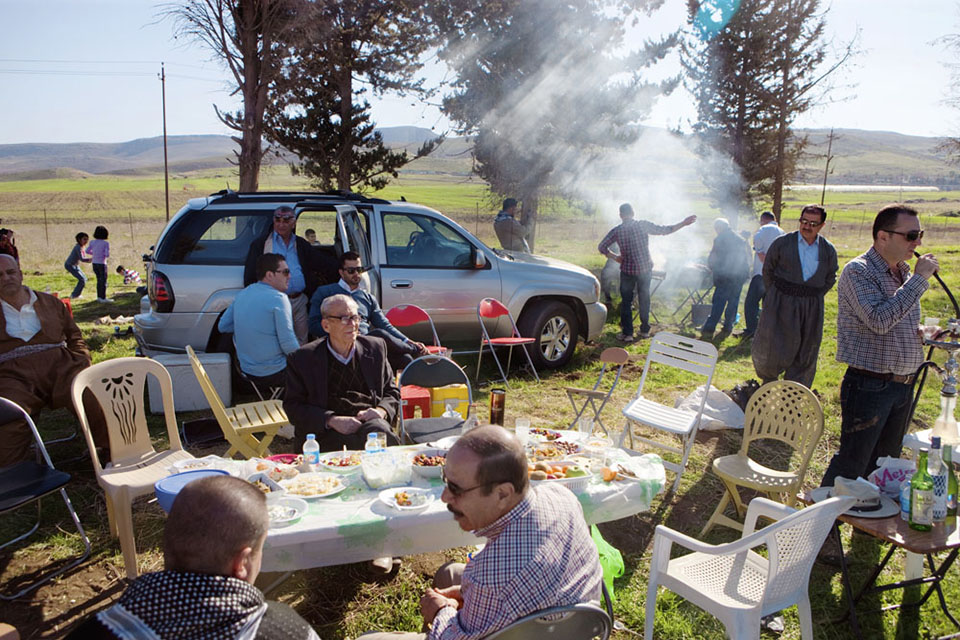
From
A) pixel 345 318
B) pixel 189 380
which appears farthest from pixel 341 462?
pixel 189 380

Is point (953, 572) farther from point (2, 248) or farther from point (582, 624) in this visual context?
point (2, 248)

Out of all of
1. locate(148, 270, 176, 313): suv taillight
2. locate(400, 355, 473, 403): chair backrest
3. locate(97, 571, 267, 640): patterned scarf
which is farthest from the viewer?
locate(148, 270, 176, 313): suv taillight

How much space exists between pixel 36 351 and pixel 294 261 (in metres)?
2.37

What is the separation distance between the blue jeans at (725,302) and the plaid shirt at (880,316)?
6.09 m

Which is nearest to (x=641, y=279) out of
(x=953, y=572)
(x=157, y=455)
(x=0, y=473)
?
(x=953, y=572)

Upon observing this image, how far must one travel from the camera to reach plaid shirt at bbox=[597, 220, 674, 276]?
9188 millimetres

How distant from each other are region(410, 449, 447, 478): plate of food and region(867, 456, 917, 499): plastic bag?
81.7 inches

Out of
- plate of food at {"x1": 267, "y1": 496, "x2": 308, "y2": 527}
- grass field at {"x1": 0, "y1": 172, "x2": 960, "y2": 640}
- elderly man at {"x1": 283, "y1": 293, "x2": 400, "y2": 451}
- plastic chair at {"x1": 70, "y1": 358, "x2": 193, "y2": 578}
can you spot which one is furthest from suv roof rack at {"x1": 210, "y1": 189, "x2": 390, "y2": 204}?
plate of food at {"x1": 267, "y1": 496, "x2": 308, "y2": 527}

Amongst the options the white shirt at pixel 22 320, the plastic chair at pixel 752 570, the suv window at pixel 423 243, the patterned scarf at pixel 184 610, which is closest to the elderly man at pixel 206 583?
the patterned scarf at pixel 184 610

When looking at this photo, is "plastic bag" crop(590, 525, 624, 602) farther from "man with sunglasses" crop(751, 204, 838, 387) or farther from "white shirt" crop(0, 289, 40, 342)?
"white shirt" crop(0, 289, 40, 342)

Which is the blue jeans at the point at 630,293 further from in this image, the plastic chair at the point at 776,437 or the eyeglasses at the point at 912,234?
the eyeglasses at the point at 912,234

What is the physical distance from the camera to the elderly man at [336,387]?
3977mm

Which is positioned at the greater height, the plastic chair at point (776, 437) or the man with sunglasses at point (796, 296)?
the man with sunglasses at point (796, 296)

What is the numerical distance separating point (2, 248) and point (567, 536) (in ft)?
25.7
